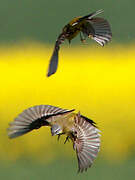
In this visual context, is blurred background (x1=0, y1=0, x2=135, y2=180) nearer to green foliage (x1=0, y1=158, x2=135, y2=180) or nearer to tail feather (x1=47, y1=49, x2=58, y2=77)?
green foliage (x1=0, y1=158, x2=135, y2=180)

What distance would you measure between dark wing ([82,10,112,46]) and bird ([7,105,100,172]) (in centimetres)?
18

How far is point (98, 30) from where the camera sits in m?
1.71

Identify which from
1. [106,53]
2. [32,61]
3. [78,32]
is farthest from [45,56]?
[78,32]

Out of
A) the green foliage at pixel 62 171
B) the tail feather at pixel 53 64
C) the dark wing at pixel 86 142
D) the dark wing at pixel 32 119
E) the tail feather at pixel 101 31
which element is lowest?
the green foliage at pixel 62 171

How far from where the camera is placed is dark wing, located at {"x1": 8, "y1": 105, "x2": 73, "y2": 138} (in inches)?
63.5

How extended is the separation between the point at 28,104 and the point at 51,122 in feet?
7.52

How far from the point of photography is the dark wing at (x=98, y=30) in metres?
1.67

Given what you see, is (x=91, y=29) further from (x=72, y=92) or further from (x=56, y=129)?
(x=72, y=92)

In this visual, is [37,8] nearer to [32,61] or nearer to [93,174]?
[32,61]

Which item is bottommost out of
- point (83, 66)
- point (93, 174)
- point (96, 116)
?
point (93, 174)

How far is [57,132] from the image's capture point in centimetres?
162

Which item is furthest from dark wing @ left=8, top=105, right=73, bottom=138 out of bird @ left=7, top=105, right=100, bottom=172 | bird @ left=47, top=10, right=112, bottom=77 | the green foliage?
the green foliage

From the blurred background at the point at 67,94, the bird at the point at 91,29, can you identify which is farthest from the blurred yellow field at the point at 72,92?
the bird at the point at 91,29

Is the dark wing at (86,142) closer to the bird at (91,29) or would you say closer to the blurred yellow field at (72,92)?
the bird at (91,29)
